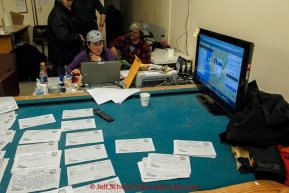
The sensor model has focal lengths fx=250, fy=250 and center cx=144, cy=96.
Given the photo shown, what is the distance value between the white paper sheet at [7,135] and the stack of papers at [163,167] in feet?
2.34

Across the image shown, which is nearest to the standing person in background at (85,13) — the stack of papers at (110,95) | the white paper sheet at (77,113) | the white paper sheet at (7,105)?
A: the stack of papers at (110,95)

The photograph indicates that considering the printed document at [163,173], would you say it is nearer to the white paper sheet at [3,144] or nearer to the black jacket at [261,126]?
the black jacket at [261,126]

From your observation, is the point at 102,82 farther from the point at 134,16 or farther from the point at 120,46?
the point at 134,16

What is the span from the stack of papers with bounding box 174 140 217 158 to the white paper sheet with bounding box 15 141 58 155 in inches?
23.7

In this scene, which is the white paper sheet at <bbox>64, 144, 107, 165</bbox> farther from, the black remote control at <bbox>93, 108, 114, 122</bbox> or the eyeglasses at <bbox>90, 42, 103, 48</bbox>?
the eyeglasses at <bbox>90, 42, 103, 48</bbox>

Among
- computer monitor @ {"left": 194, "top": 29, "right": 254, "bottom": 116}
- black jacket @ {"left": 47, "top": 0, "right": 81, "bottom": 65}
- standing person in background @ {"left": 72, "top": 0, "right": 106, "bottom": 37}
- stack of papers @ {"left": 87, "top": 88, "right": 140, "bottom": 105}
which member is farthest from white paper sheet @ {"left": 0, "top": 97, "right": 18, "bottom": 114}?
standing person in background @ {"left": 72, "top": 0, "right": 106, "bottom": 37}

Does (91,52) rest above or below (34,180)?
above

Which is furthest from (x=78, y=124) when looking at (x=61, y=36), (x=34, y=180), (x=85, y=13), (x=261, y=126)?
(x=85, y=13)

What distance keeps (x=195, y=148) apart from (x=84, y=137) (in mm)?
575

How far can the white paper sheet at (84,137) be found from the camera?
1280mm

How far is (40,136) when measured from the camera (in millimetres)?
1329

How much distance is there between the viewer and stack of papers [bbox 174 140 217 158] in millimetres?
1187

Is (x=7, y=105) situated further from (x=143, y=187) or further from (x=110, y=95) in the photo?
(x=143, y=187)

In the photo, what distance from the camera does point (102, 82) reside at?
7.36 ft
